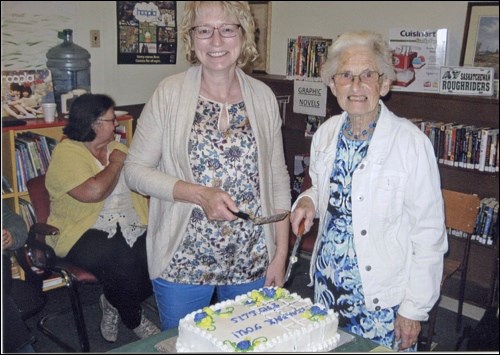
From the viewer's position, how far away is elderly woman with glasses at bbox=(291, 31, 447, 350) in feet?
4.45

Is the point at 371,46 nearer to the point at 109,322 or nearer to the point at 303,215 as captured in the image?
the point at 303,215

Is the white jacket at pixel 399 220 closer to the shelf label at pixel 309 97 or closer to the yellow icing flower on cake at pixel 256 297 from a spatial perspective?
the yellow icing flower on cake at pixel 256 297

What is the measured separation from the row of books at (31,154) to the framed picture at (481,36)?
2397 mm

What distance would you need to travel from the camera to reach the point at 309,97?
3703 millimetres

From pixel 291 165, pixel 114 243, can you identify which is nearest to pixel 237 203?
pixel 114 243

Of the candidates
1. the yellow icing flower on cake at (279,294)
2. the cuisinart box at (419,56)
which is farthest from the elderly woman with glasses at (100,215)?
the cuisinart box at (419,56)

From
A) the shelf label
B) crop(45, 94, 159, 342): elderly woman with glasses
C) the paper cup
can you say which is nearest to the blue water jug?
the paper cup

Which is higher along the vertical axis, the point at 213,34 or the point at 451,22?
the point at 451,22

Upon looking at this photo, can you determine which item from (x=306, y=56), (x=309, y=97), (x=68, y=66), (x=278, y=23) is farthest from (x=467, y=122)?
(x=68, y=66)

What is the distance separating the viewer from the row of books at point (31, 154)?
2.61 metres

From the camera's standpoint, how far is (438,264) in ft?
4.48

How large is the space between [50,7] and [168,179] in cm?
205

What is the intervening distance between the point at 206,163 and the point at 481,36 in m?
2.23

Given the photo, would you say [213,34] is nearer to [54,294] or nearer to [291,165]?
[54,294]
